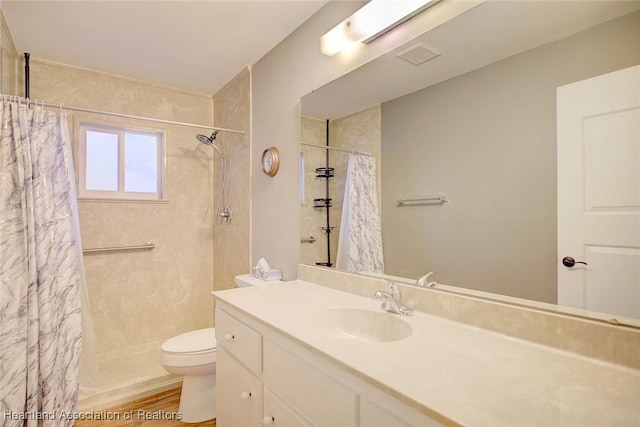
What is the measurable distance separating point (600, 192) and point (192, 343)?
209cm

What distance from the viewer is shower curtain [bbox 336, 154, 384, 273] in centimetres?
146

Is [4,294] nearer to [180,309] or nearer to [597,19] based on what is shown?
[180,309]

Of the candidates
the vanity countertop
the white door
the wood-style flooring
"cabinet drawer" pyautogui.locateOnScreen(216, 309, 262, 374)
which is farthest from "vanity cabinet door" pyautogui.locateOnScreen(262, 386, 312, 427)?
the wood-style flooring

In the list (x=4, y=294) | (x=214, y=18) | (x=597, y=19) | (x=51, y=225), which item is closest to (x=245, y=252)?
→ (x=51, y=225)

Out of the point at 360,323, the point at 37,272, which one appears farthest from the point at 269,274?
the point at 37,272

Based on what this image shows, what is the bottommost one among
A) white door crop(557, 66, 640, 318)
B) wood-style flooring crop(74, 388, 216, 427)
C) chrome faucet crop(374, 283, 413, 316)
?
wood-style flooring crop(74, 388, 216, 427)

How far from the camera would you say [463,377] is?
0.69m

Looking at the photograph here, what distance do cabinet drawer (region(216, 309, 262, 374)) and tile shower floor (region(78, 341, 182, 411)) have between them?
3.69ft

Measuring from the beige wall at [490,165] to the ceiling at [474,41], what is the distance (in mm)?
36

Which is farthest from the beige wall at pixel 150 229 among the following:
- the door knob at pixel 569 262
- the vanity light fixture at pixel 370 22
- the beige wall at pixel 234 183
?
the door knob at pixel 569 262

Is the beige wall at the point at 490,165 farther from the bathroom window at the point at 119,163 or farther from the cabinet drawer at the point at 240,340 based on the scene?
the bathroom window at the point at 119,163

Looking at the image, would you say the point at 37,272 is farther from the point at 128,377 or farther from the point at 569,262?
the point at 569,262

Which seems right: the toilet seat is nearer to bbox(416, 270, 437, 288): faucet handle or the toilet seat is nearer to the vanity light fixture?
bbox(416, 270, 437, 288): faucet handle

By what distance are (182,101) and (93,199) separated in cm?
117
